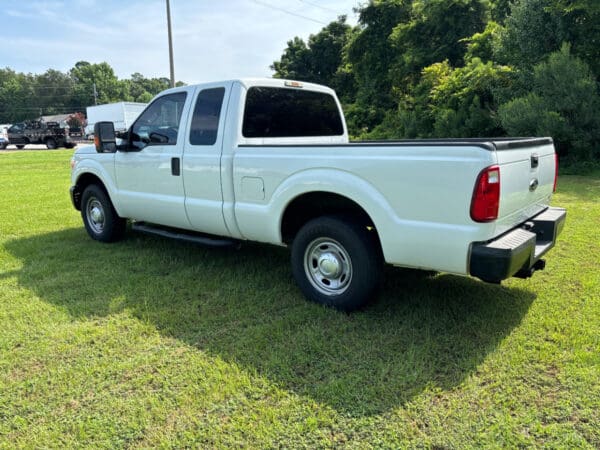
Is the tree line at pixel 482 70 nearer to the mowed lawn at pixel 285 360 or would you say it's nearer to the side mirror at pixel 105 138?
the mowed lawn at pixel 285 360

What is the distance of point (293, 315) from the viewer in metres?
3.88

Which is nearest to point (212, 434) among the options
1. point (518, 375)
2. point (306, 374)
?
point (306, 374)

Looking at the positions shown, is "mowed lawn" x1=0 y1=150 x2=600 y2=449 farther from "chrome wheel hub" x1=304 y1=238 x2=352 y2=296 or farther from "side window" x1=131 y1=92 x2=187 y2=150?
"side window" x1=131 y1=92 x2=187 y2=150

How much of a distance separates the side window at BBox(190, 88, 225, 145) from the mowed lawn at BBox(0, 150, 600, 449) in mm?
1389

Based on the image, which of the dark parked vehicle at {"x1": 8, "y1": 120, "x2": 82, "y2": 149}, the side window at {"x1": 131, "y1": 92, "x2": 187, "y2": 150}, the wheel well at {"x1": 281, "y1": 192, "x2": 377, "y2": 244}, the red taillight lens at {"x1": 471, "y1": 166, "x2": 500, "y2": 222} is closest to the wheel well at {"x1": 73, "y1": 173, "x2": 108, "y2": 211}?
the side window at {"x1": 131, "y1": 92, "x2": 187, "y2": 150}

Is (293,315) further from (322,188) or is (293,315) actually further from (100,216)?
(100,216)

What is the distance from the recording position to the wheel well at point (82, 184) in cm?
634

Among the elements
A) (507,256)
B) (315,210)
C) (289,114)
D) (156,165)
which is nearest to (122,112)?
(156,165)

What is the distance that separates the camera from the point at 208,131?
4.66m

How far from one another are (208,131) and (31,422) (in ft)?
9.51

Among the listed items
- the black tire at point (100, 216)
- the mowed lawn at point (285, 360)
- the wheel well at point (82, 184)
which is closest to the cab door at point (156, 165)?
the black tire at point (100, 216)

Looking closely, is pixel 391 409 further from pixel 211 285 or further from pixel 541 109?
pixel 541 109

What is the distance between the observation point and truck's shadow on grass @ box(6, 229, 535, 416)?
302 cm

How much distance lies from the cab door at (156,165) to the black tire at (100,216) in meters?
0.47
